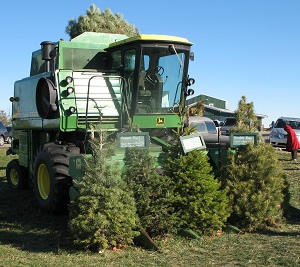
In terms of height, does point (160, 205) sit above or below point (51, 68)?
below

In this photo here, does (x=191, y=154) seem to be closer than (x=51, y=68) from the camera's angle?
Yes

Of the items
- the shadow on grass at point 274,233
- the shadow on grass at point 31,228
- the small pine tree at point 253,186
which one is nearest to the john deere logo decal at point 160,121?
the small pine tree at point 253,186

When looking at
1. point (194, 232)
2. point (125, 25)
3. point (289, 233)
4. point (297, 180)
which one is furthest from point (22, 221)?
point (125, 25)

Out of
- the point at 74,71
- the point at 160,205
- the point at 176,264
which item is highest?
the point at 74,71

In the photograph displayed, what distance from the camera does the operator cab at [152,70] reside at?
8.65 meters

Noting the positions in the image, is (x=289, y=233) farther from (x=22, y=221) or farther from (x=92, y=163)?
(x=22, y=221)

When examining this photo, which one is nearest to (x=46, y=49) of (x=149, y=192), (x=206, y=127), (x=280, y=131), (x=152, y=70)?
(x=152, y=70)

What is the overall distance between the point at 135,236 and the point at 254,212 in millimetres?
1885

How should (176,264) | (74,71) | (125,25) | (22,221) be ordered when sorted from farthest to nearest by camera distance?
(125,25) < (74,71) < (22,221) < (176,264)

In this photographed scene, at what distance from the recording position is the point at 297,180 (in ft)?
36.8

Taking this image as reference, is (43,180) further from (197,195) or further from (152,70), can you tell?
(197,195)

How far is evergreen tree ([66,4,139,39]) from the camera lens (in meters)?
26.3

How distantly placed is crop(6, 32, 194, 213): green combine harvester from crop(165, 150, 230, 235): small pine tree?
1.18 metres

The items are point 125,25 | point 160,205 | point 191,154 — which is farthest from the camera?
point 125,25
